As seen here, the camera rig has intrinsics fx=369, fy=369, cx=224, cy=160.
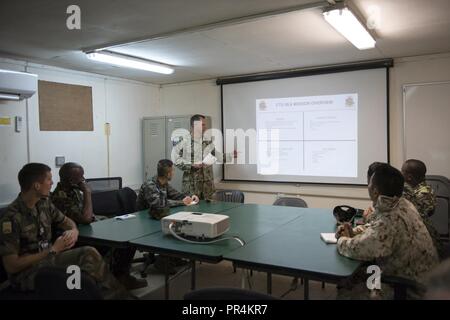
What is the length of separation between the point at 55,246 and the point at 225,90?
164 inches

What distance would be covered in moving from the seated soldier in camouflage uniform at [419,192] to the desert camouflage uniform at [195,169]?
2.49m

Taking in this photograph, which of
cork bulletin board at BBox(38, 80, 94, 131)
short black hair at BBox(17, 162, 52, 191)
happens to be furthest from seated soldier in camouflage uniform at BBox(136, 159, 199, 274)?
cork bulletin board at BBox(38, 80, 94, 131)

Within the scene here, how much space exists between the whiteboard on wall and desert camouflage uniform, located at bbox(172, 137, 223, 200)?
8.61 feet

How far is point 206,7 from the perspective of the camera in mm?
2854

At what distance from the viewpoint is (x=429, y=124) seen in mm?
4688

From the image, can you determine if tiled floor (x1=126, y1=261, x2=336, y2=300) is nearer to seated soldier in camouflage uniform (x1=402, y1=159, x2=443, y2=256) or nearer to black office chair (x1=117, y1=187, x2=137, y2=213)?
black office chair (x1=117, y1=187, x2=137, y2=213)

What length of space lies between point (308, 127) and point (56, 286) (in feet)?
14.5

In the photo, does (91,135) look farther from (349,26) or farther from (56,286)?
(56,286)

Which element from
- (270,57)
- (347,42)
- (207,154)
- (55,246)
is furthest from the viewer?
(207,154)

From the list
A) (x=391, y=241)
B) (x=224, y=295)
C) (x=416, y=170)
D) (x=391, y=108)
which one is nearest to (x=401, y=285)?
(x=391, y=241)

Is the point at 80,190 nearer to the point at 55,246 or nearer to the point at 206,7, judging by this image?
the point at 55,246

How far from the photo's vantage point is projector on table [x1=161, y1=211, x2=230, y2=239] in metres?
2.57
